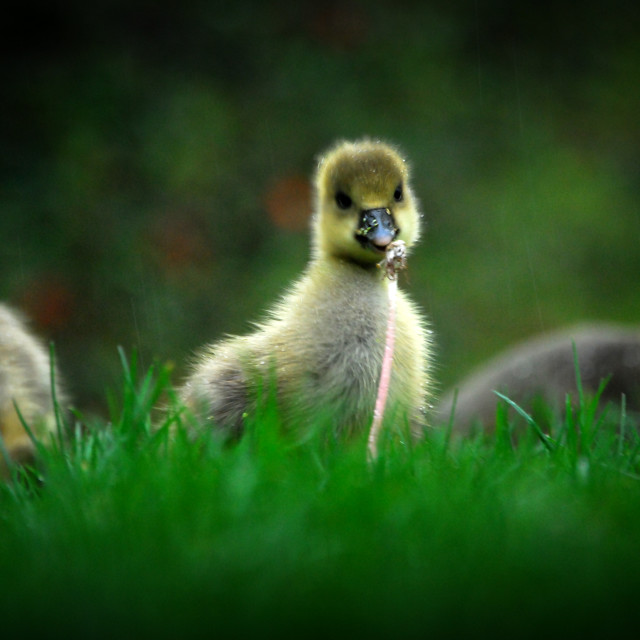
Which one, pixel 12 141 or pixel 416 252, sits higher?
pixel 12 141

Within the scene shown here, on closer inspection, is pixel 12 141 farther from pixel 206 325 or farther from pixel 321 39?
pixel 321 39

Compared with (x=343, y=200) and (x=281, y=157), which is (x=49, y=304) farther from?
(x=343, y=200)

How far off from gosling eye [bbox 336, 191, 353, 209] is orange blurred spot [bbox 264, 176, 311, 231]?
430 cm

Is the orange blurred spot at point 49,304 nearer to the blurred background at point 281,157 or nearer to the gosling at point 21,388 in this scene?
the blurred background at point 281,157

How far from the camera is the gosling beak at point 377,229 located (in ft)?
10.0

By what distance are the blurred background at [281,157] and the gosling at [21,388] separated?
3.15 m

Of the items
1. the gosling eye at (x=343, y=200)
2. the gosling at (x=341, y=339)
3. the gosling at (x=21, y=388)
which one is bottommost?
the gosling at (x=21, y=388)

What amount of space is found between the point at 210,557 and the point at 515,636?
0.56 meters

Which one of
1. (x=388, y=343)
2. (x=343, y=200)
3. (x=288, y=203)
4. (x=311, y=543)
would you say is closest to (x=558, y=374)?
(x=343, y=200)

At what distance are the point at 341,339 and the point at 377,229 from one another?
343mm

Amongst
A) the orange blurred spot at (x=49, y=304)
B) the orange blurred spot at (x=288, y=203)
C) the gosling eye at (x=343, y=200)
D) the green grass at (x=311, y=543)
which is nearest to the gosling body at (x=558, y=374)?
the gosling eye at (x=343, y=200)

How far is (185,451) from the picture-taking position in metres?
2.49

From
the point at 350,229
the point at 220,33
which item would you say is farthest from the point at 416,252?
the point at 350,229

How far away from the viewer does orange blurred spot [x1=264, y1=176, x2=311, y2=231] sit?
299 inches
